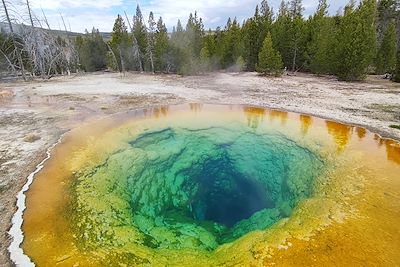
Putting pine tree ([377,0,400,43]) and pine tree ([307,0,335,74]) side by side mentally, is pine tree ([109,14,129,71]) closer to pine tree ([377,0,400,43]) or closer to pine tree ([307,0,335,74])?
pine tree ([307,0,335,74])

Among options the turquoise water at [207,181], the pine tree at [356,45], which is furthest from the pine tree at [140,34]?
the turquoise water at [207,181]

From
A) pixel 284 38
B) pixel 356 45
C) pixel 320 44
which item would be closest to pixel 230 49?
pixel 284 38

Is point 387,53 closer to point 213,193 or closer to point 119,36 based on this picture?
point 213,193

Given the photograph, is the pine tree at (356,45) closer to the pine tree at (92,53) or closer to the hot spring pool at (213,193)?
the hot spring pool at (213,193)

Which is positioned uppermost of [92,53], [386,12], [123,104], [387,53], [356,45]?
[386,12]

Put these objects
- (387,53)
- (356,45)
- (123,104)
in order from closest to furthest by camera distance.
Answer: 1. (123,104)
2. (356,45)
3. (387,53)

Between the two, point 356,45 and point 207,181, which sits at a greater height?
point 356,45
